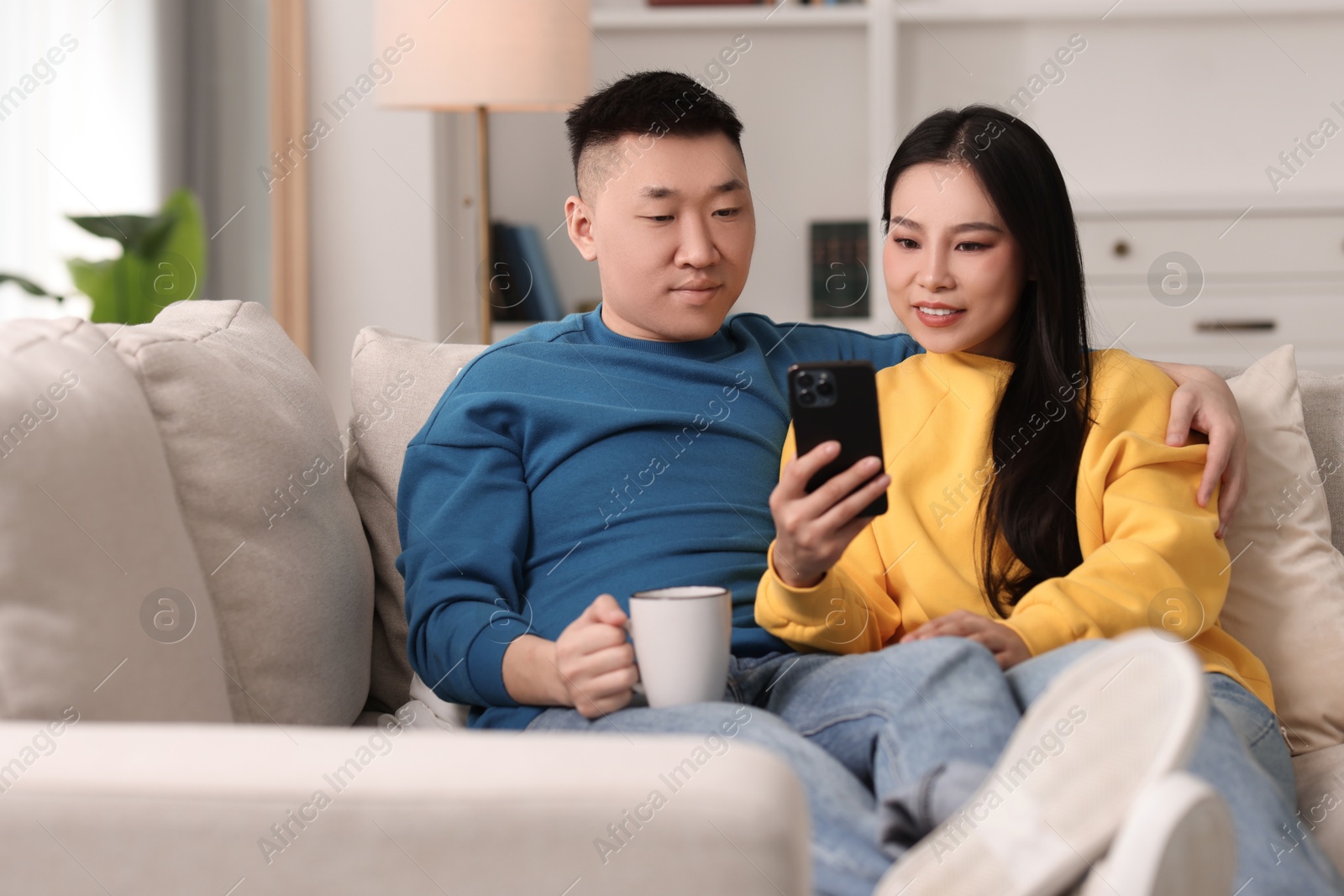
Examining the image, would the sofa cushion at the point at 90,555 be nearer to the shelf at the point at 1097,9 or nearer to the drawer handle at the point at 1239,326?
the shelf at the point at 1097,9

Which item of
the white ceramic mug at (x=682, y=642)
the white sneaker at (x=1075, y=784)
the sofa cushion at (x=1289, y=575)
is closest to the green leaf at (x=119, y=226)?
the white ceramic mug at (x=682, y=642)

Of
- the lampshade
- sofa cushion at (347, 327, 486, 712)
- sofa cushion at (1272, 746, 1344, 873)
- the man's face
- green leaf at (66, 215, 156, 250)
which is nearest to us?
sofa cushion at (1272, 746, 1344, 873)

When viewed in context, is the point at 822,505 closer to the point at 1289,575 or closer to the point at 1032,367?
the point at 1032,367

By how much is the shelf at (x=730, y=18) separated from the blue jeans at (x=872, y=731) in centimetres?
235

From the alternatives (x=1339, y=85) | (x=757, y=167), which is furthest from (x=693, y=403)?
(x=1339, y=85)

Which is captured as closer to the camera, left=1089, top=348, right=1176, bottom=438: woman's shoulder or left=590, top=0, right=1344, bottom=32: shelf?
left=1089, top=348, right=1176, bottom=438: woman's shoulder

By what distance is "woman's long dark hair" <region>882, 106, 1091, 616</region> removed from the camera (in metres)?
1.13

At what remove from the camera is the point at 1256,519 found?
1239 mm

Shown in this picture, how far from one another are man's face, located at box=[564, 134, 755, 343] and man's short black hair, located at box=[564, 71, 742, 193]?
1cm

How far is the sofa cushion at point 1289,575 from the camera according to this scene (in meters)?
1.18

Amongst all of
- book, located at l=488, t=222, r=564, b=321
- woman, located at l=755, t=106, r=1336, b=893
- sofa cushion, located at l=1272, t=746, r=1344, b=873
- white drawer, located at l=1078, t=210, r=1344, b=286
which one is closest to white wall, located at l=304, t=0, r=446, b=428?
book, located at l=488, t=222, r=564, b=321

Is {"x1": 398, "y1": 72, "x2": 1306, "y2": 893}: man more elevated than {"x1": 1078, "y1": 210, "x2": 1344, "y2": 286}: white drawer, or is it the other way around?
{"x1": 1078, "y1": 210, "x2": 1344, "y2": 286}: white drawer

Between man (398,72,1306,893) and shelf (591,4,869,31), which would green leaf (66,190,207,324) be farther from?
man (398,72,1306,893)

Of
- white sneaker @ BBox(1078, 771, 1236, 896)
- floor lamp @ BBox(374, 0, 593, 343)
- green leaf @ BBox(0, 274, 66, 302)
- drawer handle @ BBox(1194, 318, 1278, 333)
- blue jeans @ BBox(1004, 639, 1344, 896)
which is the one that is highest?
floor lamp @ BBox(374, 0, 593, 343)
